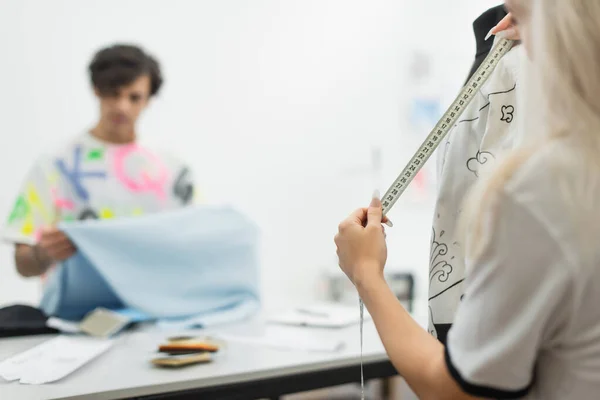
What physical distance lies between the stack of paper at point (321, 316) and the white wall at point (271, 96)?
781mm

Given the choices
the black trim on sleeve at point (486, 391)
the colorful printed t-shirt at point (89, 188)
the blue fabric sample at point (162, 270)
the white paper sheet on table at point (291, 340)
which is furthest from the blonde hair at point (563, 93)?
the colorful printed t-shirt at point (89, 188)

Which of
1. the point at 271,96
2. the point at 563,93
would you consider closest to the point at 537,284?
the point at 563,93

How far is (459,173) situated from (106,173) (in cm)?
113

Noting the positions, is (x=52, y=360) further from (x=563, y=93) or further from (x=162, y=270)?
(x=563, y=93)

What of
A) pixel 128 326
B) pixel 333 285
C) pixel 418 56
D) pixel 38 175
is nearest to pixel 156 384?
pixel 128 326

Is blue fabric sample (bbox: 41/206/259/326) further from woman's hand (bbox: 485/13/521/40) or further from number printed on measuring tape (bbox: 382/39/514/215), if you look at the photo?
woman's hand (bbox: 485/13/521/40)

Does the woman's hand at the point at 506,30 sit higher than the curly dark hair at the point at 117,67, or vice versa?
the curly dark hair at the point at 117,67

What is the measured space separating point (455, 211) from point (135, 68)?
1.28 meters

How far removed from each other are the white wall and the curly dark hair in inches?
25.2

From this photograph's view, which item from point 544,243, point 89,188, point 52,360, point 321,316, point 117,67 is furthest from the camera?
point 117,67

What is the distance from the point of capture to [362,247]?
0.72 metres

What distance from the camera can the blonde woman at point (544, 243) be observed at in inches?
20.5

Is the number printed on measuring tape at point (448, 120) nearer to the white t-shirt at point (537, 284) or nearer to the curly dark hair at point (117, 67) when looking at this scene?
the white t-shirt at point (537, 284)

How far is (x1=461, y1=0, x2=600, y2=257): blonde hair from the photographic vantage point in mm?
528
